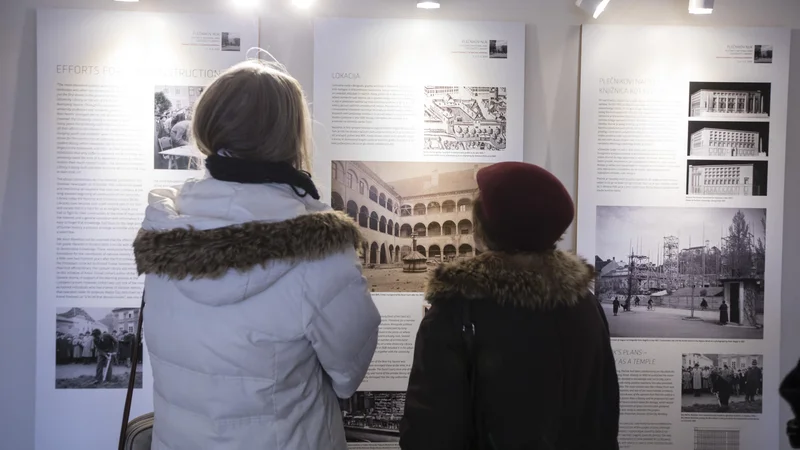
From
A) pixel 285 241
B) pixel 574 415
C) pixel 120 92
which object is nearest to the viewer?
pixel 285 241

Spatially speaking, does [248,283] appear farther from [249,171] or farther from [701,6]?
[701,6]

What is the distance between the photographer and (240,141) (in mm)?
1268

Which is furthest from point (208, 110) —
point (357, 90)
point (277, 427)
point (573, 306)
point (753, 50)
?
point (753, 50)

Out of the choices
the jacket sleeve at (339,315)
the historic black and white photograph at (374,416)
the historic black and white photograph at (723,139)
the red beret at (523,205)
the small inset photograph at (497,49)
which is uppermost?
the small inset photograph at (497,49)

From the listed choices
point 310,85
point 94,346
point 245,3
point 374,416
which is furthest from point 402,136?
point 94,346

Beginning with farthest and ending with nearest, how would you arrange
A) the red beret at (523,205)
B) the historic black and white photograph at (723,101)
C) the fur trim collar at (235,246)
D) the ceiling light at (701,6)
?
the historic black and white photograph at (723,101) → the ceiling light at (701,6) → the red beret at (523,205) → the fur trim collar at (235,246)

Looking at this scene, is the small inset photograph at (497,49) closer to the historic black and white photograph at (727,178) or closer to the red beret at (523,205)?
the historic black and white photograph at (727,178)

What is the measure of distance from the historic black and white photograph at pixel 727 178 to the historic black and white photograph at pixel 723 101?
205 millimetres

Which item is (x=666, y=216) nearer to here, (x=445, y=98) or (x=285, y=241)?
(x=445, y=98)

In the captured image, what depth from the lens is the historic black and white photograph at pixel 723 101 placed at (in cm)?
255

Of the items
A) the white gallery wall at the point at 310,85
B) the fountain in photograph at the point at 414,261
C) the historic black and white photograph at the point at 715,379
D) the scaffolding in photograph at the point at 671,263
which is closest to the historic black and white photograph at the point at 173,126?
the white gallery wall at the point at 310,85

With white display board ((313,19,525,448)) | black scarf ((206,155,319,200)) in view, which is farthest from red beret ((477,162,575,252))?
white display board ((313,19,525,448))

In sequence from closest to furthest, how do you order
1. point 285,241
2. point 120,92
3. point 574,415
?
point 285,241 → point 574,415 → point 120,92

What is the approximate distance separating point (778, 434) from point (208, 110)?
108 inches
